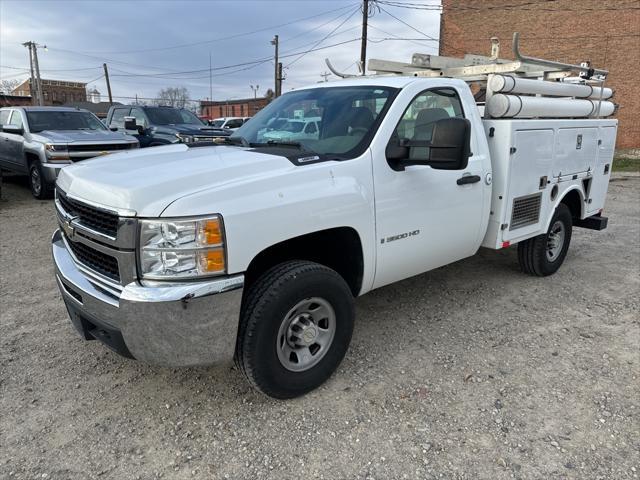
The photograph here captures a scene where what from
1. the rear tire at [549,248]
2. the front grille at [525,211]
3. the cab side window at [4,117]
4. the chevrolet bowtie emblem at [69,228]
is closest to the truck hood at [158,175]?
the chevrolet bowtie emblem at [69,228]

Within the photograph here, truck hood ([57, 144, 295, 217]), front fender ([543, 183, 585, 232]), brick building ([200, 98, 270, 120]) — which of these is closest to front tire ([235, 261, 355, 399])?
truck hood ([57, 144, 295, 217])

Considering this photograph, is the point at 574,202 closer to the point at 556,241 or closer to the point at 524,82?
the point at 556,241

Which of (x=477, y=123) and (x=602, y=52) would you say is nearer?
(x=477, y=123)

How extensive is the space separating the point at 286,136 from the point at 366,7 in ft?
71.0

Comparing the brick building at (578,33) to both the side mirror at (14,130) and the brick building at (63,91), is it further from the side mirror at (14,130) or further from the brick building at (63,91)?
the brick building at (63,91)

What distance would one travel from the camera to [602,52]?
2333 cm

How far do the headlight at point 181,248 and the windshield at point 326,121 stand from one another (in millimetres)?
1102

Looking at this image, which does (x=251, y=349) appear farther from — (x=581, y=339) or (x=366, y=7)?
(x=366, y=7)

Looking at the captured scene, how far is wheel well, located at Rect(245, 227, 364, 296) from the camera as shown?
117 inches

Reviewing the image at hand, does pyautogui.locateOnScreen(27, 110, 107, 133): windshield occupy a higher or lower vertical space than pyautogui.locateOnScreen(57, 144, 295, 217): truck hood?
higher

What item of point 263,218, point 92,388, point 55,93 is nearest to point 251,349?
point 263,218

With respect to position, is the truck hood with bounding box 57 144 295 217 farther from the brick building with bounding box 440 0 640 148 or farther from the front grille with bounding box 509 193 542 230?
the brick building with bounding box 440 0 640 148

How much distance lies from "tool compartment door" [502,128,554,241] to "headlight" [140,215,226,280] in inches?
109

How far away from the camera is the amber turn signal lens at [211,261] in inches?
94.7
